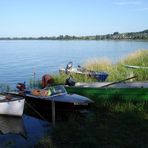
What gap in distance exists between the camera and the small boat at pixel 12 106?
13.4 meters

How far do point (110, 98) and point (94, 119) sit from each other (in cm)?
243

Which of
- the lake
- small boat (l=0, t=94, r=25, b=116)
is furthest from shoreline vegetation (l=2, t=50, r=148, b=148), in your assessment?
the lake

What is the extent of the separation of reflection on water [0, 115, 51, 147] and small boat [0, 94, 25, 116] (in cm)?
22

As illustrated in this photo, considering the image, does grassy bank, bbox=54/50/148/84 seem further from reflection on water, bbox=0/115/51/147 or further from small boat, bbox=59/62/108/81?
reflection on water, bbox=0/115/51/147

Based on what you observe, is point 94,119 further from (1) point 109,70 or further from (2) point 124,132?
(1) point 109,70

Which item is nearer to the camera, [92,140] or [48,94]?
[92,140]

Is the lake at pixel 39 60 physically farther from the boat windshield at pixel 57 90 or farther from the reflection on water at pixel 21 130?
the reflection on water at pixel 21 130

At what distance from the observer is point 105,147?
29.7ft

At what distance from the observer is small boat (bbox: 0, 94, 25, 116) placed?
44.0 feet

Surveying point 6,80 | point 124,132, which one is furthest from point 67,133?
point 6,80

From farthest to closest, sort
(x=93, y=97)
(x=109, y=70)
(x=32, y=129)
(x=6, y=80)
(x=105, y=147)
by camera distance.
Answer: (x=6, y=80)
(x=109, y=70)
(x=93, y=97)
(x=32, y=129)
(x=105, y=147)

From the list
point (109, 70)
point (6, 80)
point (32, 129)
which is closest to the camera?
point (32, 129)

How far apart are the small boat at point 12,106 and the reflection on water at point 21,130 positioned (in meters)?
0.22

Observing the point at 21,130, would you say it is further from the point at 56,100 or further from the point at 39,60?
the point at 39,60
